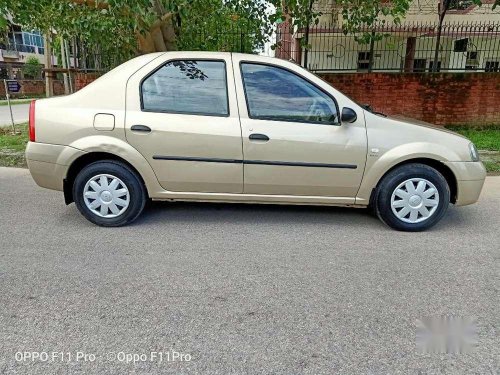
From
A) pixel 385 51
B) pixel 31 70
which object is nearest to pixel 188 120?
pixel 385 51

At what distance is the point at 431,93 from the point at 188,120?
7.68m

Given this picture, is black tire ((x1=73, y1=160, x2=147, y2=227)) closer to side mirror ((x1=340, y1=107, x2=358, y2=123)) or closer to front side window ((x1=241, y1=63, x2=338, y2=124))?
front side window ((x1=241, y1=63, x2=338, y2=124))

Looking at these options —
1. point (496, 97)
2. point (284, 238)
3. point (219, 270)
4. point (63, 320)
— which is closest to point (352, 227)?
point (284, 238)

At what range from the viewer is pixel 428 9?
15188 mm

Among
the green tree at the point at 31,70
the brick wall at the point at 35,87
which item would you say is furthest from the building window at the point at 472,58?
the green tree at the point at 31,70

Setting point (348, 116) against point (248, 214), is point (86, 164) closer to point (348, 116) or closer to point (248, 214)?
point (248, 214)

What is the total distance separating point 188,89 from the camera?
3.65 metres

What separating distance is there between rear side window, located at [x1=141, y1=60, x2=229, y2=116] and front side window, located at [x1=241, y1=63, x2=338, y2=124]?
10.5 inches

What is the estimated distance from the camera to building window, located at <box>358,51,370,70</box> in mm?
9625

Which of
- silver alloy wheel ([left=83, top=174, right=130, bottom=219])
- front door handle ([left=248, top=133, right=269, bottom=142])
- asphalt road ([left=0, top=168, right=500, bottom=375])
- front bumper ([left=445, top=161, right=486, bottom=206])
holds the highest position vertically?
front door handle ([left=248, top=133, right=269, bottom=142])

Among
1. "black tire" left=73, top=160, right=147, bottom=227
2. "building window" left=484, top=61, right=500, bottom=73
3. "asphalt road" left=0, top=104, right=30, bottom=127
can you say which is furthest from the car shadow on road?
"asphalt road" left=0, top=104, right=30, bottom=127

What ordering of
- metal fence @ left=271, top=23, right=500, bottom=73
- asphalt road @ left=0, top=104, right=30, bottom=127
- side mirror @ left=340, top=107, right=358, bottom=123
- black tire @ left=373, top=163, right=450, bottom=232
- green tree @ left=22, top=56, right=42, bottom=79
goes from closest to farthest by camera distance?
side mirror @ left=340, top=107, right=358, bottom=123 → black tire @ left=373, top=163, right=450, bottom=232 → metal fence @ left=271, top=23, right=500, bottom=73 → asphalt road @ left=0, top=104, right=30, bottom=127 → green tree @ left=22, top=56, right=42, bottom=79

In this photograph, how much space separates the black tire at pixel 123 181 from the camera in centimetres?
369

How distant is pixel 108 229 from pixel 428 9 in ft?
53.7
